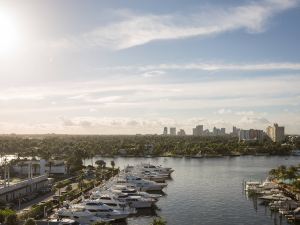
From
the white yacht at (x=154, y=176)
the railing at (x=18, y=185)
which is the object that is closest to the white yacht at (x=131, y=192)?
the railing at (x=18, y=185)

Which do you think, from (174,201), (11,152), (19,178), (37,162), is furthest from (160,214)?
(11,152)

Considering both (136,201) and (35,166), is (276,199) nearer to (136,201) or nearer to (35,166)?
(136,201)

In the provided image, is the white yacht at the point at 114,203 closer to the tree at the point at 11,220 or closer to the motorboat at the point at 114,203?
the motorboat at the point at 114,203

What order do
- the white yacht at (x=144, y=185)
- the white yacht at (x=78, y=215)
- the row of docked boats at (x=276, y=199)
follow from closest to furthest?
1. the white yacht at (x=78, y=215)
2. the row of docked boats at (x=276, y=199)
3. the white yacht at (x=144, y=185)

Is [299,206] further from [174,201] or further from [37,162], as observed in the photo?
[37,162]

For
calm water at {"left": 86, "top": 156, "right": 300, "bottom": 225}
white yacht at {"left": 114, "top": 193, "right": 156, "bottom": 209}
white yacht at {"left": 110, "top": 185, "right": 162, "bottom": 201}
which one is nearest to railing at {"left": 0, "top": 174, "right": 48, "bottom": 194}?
white yacht at {"left": 110, "top": 185, "right": 162, "bottom": 201}

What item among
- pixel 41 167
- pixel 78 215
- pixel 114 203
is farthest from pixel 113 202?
pixel 41 167
